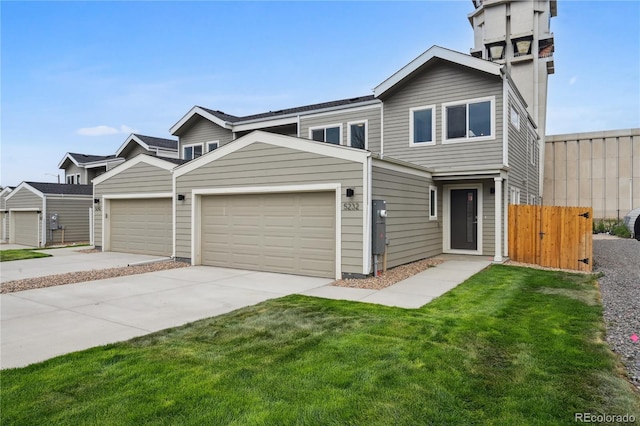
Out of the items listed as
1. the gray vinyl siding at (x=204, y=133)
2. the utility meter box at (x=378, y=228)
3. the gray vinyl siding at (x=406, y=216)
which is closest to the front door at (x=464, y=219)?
the gray vinyl siding at (x=406, y=216)

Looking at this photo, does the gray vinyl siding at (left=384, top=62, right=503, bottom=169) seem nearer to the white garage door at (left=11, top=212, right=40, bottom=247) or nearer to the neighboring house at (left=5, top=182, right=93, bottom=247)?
the neighboring house at (left=5, top=182, right=93, bottom=247)

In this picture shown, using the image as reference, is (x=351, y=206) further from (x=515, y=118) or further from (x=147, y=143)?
(x=147, y=143)

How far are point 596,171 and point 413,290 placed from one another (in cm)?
2479

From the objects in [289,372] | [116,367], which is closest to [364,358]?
[289,372]

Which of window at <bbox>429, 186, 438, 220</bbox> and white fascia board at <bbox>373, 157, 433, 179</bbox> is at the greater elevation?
white fascia board at <bbox>373, 157, 433, 179</bbox>

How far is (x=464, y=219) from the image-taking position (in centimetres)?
1291

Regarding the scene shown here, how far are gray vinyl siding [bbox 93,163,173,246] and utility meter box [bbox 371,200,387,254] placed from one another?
786cm

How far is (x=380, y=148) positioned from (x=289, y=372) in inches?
453

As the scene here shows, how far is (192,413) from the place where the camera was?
2922mm

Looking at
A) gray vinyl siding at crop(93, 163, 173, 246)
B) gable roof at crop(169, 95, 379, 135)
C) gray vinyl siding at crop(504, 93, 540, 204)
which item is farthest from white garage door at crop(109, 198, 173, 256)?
gray vinyl siding at crop(504, 93, 540, 204)

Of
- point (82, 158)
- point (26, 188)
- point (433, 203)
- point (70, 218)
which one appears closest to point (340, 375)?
point (433, 203)

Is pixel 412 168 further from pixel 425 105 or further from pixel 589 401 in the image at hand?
pixel 589 401

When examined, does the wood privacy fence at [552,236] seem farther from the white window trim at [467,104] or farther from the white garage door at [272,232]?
the white garage door at [272,232]

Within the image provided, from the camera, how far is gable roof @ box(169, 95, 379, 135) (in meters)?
15.9
